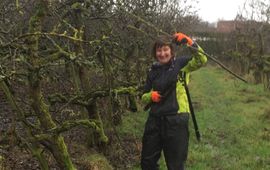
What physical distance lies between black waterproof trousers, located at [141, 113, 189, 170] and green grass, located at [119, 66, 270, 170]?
1484 mm

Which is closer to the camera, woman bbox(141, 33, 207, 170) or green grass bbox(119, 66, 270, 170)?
woman bbox(141, 33, 207, 170)

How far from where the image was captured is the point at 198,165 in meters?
7.81

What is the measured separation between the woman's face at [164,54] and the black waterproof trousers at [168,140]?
0.69m

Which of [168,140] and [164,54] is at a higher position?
[164,54]

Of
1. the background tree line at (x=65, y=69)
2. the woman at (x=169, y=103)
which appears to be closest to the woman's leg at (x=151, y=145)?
the woman at (x=169, y=103)

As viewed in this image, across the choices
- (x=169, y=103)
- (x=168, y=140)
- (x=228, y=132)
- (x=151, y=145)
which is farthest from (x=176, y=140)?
(x=228, y=132)

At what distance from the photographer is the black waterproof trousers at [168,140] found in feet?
18.9

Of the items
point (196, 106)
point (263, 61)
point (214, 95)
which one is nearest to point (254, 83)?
point (263, 61)

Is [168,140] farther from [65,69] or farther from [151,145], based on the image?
[65,69]

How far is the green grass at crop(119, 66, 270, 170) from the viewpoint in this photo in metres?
8.12

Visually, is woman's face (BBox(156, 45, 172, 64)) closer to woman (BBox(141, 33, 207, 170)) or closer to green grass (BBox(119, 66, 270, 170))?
woman (BBox(141, 33, 207, 170))

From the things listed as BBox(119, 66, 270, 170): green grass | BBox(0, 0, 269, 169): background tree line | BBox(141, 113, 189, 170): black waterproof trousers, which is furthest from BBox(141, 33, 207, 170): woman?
BBox(119, 66, 270, 170): green grass

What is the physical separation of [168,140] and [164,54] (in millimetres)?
1058

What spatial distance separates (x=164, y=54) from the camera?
5.80m
